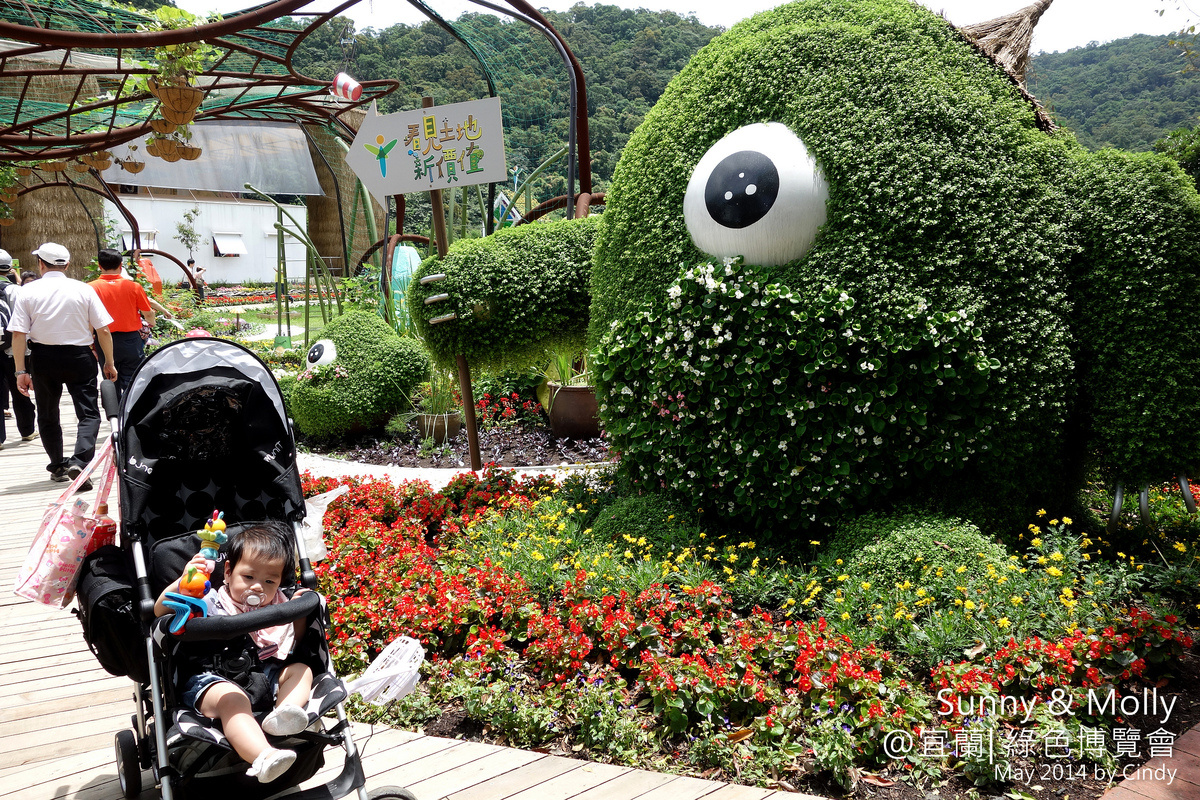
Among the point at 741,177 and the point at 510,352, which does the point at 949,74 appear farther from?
the point at 510,352

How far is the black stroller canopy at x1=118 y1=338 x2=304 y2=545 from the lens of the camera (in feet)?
8.36

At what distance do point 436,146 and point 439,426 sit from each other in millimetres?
2837

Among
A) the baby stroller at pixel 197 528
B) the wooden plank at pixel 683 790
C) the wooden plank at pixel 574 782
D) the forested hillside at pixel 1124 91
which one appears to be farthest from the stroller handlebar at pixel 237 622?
the forested hillside at pixel 1124 91

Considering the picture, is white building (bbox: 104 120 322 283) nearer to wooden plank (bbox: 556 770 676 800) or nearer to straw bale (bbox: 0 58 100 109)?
straw bale (bbox: 0 58 100 109)

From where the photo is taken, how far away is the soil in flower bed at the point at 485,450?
654 centimetres

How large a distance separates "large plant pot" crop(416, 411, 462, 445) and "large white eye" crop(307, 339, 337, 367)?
102 cm

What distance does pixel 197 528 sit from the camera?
266cm

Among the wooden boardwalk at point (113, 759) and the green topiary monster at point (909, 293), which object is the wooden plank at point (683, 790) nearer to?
the wooden boardwalk at point (113, 759)

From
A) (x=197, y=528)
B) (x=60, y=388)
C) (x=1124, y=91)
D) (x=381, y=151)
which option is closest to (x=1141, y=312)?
(x=197, y=528)

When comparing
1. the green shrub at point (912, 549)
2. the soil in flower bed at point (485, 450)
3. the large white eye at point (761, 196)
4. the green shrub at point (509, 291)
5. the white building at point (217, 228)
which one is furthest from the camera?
the white building at point (217, 228)

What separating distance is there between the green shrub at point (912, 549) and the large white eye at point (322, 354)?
538cm

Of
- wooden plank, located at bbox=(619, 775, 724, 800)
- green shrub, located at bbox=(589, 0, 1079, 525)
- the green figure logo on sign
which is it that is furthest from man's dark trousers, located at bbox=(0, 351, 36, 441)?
wooden plank, located at bbox=(619, 775, 724, 800)

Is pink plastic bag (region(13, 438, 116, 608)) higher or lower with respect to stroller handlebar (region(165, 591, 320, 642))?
higher

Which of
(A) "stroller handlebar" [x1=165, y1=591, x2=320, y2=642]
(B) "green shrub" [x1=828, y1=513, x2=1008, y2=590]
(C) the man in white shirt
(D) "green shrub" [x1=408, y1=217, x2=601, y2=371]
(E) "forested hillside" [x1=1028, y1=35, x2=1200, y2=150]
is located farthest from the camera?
(E) "forested hillside" [x1=1028, y1=35, x2=1200, y2=150]
